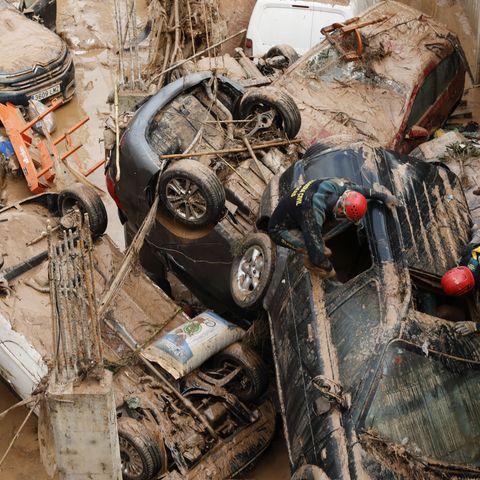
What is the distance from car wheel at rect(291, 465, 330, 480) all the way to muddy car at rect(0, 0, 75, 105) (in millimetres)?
7980

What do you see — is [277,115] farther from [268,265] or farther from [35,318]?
[35,318]

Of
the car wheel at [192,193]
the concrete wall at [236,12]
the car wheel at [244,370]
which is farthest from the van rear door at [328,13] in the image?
the car wheel at [244,370]

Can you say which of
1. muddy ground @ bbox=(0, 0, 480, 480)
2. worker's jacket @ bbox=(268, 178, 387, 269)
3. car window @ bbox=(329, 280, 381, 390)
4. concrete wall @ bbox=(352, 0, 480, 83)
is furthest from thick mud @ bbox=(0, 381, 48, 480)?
concrete wall @ bbox=(352, 0, 480, 83)

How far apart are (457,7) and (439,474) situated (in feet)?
38.4

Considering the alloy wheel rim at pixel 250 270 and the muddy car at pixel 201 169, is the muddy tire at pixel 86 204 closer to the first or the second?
the muddy car at pixel 201 169

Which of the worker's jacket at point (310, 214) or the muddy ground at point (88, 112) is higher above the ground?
the worker's jacket at point (310, 214)

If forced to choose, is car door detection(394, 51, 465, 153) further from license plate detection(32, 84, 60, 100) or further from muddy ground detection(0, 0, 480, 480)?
license plate detection(32, 84, 60, 100)

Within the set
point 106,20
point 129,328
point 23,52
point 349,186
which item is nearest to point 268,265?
point 349,186

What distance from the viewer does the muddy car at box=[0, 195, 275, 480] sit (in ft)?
25.5

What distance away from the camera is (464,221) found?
8.34 metres

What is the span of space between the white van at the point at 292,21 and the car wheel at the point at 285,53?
74 cm

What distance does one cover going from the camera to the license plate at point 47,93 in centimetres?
1305

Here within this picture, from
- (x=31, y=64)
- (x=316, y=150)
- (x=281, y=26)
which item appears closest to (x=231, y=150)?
(x=316, y=150)

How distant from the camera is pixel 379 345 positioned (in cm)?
670
